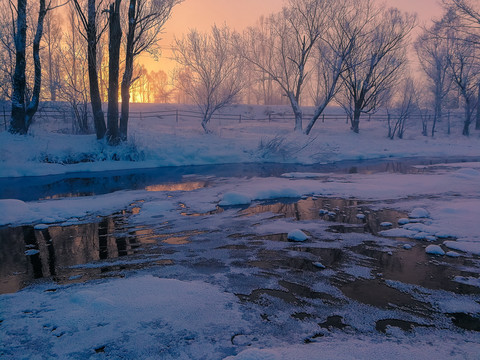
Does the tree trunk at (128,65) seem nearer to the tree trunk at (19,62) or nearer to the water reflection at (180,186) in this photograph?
the tree trunk at (19,62)

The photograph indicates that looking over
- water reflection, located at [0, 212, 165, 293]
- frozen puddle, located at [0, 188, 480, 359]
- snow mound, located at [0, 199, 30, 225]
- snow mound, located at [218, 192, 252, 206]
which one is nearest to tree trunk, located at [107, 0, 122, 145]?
snow mound, located at [0, 199, 30, 225]

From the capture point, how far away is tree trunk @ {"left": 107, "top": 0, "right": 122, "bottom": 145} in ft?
47.9

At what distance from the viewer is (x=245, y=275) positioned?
4.00 metres

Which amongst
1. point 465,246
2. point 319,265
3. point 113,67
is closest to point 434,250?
point 465,246

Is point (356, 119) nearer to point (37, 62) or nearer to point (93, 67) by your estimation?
point (93, 67)

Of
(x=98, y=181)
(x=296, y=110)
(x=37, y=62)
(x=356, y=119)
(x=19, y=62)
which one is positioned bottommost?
(x=98, y=181)

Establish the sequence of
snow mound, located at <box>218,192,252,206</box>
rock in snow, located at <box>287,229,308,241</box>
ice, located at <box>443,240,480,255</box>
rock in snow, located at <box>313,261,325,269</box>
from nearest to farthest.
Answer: rock in snow, located at <box>313,261,325,269</box>, ice, located at <box>443,240,480,255</box>, rock in snow, located at <box>287,229,308,241</box>, snow mound, located at <box>218,192,252,206</box>

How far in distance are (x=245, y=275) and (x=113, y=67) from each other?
14.0 m

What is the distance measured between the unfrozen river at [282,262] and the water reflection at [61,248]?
2 centimetres

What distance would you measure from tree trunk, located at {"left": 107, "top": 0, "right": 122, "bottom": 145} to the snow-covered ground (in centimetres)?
746

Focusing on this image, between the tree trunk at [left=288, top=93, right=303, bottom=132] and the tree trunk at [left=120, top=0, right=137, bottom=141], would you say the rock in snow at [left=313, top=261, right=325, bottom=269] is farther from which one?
the tree trunk at [left=288, top=93, right=303, bottom=132]

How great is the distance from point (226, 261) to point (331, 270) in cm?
137

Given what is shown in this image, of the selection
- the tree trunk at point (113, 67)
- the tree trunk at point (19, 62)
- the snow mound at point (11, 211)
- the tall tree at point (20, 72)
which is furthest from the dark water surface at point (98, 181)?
the tree trunk at point (19, 62)

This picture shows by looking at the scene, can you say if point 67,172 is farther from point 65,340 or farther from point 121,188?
point 65,340
